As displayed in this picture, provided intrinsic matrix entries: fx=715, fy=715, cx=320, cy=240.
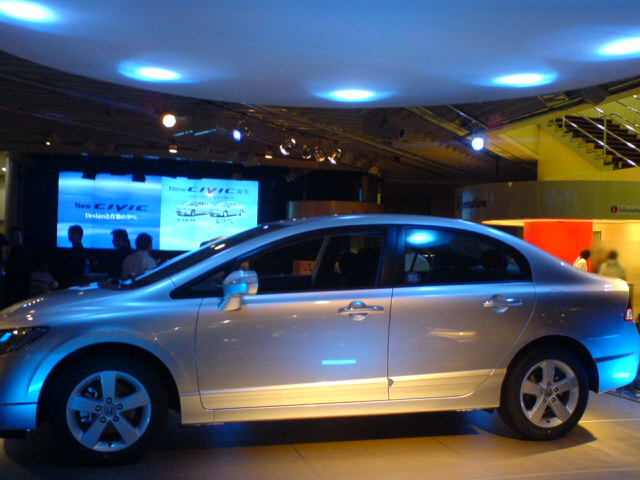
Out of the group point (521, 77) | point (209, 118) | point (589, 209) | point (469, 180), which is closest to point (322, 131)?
point (209, 118)

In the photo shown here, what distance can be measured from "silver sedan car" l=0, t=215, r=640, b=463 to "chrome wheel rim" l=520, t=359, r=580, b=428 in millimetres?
11

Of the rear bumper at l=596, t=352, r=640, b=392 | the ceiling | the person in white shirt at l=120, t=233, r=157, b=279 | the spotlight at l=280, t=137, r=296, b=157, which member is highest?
the spotlight at l=280, t=137, r=296, b=157

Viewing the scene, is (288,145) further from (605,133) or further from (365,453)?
(365,453)

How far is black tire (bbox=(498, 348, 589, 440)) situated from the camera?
482 centimetres

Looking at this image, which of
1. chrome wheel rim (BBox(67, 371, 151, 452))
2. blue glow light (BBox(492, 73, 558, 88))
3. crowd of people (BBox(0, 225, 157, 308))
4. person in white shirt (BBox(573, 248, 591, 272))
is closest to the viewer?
chrome wheel rim (BBox(67, 371, 151, 452))

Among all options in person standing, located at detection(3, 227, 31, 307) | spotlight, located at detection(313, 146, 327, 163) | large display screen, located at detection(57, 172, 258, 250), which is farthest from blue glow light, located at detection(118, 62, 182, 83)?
large display screen, located at detection(57, 172, 258, 250)

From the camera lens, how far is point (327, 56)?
6785mm

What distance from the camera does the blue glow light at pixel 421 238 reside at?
4.84m

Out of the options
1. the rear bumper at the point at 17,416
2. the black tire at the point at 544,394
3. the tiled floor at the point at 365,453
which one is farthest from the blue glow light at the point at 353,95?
the rear bumper at the point at 17,416

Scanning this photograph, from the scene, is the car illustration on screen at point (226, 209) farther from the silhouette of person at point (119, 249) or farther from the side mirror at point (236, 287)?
the side mirror at point (236, 287)

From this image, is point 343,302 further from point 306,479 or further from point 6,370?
point 6,370

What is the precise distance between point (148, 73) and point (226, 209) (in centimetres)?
1060

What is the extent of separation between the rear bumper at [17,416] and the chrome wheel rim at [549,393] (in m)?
3.10

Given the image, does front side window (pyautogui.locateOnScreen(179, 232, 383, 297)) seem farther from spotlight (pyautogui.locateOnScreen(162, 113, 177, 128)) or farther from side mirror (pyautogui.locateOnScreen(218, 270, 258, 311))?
spotlight (pyautogui.locateOnScreen(162, 113, 177, 128))
